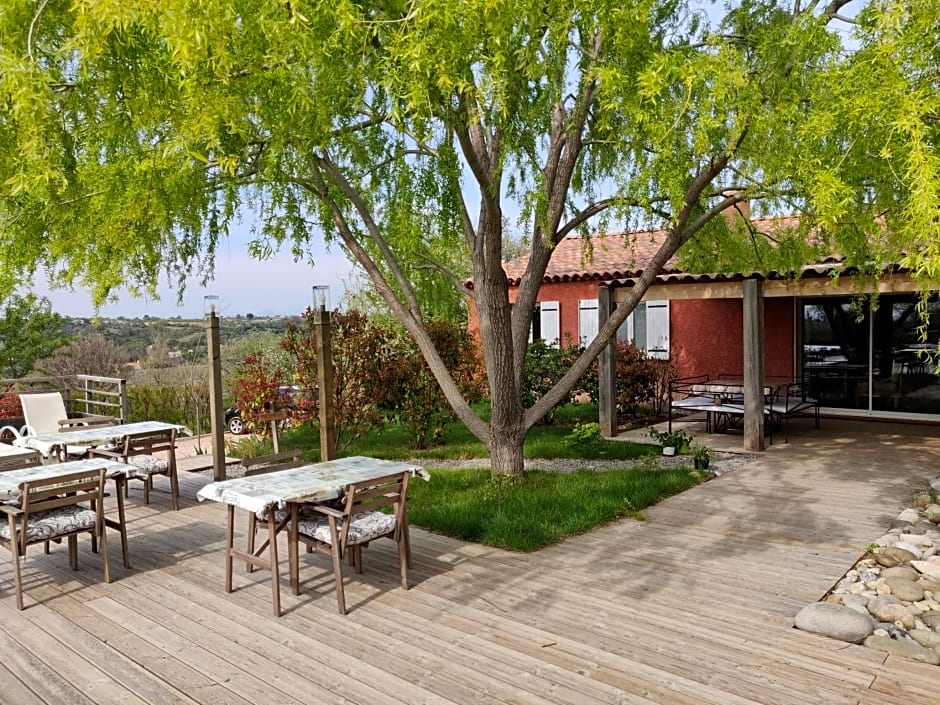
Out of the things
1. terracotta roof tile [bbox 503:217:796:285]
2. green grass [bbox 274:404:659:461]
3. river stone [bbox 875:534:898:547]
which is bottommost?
river stone [bbox 875:534:898:547]

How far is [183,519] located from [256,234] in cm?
331

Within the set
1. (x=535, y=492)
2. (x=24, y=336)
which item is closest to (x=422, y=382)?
(x=535, y=492)

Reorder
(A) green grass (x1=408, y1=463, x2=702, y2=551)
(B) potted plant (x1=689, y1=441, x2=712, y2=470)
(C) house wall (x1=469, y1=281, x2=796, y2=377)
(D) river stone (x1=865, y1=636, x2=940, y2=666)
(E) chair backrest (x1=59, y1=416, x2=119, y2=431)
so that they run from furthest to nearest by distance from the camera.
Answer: (C) house wall (x1=469, y1=281, x2=796, y2=377) → (E) chair backrest (x1=59, y1=416, x2=119, y2=431) → (B) potted plant (x1=689, y1=441, x2=712, y2=470) → (A) green grass (x1=408, y1=463, x2=702, y2=551) → (D) river stone (x1=865, y1=636, x2=940, y2=666)

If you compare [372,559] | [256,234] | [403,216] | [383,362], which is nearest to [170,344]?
[383,362]

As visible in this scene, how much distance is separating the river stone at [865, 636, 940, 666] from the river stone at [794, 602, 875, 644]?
0.07m

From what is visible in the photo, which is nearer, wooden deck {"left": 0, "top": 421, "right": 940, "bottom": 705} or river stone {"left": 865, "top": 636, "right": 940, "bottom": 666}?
wooden deck {"left": 0, "top": 421, "right": 940, "bottom": 705}

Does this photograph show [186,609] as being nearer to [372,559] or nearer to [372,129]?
[372,559]

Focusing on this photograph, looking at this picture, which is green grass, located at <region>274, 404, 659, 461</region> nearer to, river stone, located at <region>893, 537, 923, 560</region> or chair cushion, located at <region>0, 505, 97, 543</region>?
river stone, located at <region>893, 537, 923, 560</region>

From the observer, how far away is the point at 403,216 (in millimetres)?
7570

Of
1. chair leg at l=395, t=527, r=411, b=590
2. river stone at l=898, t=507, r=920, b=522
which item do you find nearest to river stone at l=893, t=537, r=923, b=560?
river stone at l=898, t=507, r=920, b=522

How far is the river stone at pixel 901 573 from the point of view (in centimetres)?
521

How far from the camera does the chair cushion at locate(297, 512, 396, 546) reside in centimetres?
508

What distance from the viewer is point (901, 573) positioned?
17.2ft

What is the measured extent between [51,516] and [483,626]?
361 centimetres
